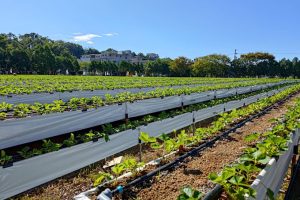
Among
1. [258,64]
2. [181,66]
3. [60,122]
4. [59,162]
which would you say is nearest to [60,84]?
[60,122]

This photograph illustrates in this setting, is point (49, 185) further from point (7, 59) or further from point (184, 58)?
point (184, 58)

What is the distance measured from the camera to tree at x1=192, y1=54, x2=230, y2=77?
262 ft

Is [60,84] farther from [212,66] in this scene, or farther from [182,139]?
[212,66]

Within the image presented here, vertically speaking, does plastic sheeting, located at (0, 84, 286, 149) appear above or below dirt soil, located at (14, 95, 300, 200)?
above

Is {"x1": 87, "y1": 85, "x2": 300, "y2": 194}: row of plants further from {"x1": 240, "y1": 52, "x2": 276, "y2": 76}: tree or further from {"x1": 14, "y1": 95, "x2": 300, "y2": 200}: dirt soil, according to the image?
{"x1": 240, "y1": 52, "x2": 276, "y2": 76}: tree

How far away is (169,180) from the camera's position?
4.94m

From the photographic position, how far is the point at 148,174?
497cm

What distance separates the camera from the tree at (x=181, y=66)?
83.0 m

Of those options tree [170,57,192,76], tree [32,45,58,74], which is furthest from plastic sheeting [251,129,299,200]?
tree [170,57,192,76]

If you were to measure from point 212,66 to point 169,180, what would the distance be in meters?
78.2

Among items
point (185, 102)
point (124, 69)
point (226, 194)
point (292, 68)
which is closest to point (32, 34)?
point (124, 69)

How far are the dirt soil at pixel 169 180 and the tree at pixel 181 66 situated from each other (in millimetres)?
75997

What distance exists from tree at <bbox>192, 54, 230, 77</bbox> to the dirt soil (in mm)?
73536

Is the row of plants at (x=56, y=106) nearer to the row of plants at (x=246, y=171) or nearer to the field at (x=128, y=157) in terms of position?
the field at (x=128, y=157)
